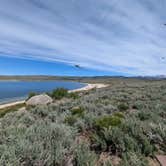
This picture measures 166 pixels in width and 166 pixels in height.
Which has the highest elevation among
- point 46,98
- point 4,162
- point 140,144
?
point 4,162

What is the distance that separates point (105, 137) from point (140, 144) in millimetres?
798

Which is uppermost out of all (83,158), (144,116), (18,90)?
(83,158)

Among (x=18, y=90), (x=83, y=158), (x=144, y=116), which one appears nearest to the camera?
(x=83, y=158)

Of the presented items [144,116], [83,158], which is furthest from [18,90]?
[83,158]

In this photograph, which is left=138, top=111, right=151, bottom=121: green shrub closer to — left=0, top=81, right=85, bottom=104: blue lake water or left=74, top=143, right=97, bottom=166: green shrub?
left=74, top=143, right=97, bottom=166: green shrub

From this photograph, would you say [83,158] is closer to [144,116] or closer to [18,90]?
[144,116]

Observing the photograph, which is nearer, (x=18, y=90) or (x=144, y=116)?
Result: (x=144, y=116)

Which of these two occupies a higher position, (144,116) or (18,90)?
(144,116)

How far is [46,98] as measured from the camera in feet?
84.3

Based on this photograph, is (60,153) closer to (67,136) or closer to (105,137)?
(67,136)

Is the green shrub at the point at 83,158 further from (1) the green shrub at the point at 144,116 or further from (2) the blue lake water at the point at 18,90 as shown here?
(2) the blue lake water at the point at 18,90

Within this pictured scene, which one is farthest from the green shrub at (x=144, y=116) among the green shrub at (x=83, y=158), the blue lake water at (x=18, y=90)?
the blue lake water at (x=18, y=90)

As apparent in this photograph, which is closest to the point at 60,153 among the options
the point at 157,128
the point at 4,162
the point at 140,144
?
the point at 4,162

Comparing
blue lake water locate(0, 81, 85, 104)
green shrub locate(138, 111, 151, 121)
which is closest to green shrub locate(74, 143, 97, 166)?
green shrub locate(138, 111, 151, 121)
